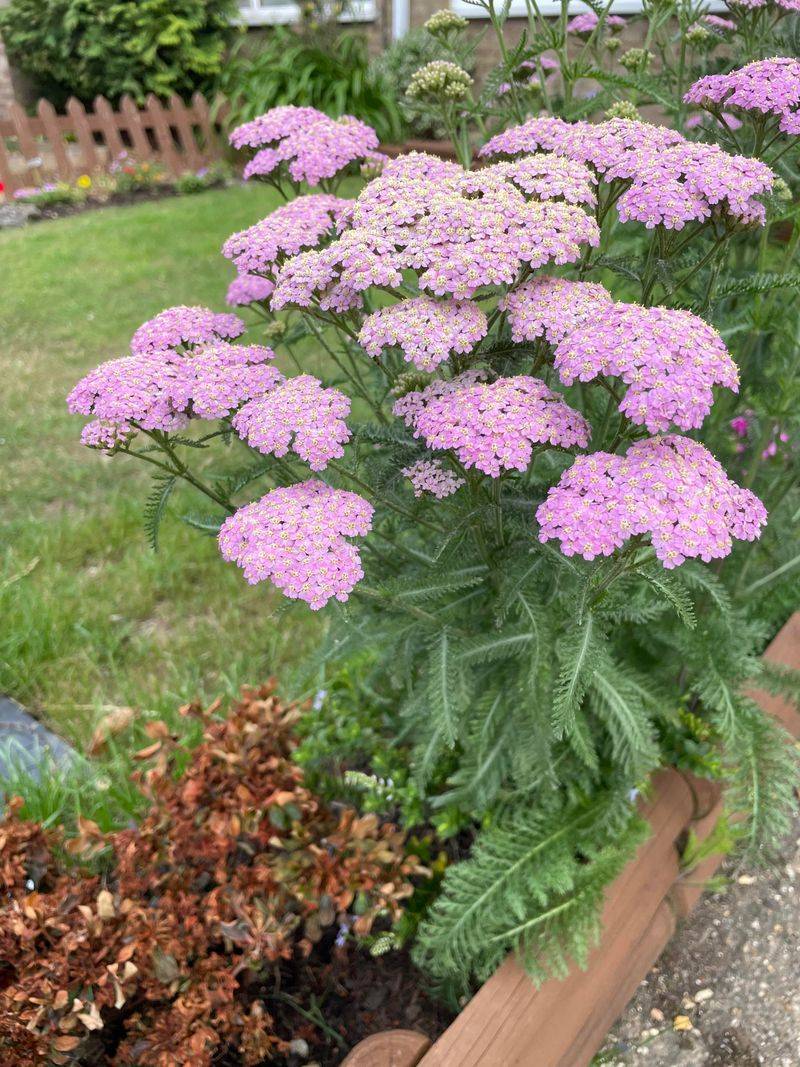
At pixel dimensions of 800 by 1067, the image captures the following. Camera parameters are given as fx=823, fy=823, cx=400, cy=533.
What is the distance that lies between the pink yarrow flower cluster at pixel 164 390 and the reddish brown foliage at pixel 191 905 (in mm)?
844

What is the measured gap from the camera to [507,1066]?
4.57 ft

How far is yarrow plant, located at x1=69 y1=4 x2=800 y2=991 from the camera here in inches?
43.3

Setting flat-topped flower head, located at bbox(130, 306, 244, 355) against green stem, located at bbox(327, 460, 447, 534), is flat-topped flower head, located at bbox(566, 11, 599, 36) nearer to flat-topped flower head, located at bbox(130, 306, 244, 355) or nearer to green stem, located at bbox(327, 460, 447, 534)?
flat-topped flower head, located at bbox(130, 306, 244, 355)

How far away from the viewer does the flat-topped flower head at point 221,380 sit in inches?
48.6

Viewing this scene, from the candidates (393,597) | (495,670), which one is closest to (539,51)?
(393,597)

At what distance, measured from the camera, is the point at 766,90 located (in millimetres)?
1229

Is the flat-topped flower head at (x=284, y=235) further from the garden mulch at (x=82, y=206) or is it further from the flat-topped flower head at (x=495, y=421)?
the garden mulch at (x=82, y=206)

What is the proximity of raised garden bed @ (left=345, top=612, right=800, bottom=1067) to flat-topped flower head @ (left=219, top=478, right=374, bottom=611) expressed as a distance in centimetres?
83

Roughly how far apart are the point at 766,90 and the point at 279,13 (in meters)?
9.10

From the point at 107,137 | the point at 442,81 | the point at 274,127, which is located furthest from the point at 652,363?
the point at 107,137

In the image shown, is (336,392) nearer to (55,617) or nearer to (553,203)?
(553,203)

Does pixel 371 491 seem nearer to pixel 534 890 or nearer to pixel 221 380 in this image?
pixel 221 380

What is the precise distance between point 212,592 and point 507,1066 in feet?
6.06

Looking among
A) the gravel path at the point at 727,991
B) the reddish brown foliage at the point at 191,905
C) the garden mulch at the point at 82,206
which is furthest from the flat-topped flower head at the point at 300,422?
the garden mulch at the point at 82,206
